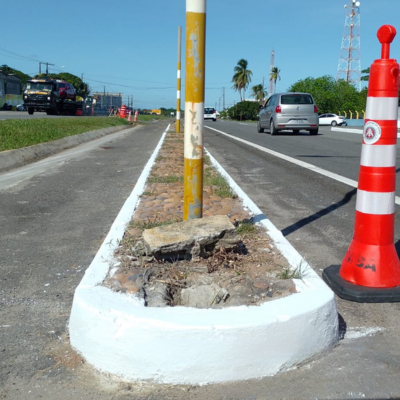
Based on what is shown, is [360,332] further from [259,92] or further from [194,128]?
[259,92]

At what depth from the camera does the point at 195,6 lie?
3412 millimetres

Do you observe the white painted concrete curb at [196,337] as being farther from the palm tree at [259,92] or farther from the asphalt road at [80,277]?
the palm tree at [259,92]

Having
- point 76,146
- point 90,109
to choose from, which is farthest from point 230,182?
point 90,109

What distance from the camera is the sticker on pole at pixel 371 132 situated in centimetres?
308

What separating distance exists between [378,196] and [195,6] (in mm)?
1763

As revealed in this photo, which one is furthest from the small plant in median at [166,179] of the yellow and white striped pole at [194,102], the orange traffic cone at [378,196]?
the orange traffic cone at [378,196]

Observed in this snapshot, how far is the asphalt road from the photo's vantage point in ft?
7.24

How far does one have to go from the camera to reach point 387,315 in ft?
9.57

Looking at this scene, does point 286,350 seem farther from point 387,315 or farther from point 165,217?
point 165,217

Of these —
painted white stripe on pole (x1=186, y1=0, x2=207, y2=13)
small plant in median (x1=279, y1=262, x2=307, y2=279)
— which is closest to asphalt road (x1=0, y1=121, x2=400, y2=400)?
small plant in median (x1=279, y1=262, x2=307, y2=279)

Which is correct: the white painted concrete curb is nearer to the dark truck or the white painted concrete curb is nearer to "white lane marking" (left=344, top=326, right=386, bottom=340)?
"white lane marking" (left=344, top=326, right=386, bottom=340)

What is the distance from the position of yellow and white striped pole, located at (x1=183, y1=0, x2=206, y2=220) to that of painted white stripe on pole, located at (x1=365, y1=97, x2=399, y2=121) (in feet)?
3.83

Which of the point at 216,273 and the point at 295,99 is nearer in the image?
the point at 216,273

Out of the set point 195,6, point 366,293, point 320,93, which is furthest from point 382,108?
point 320,93
